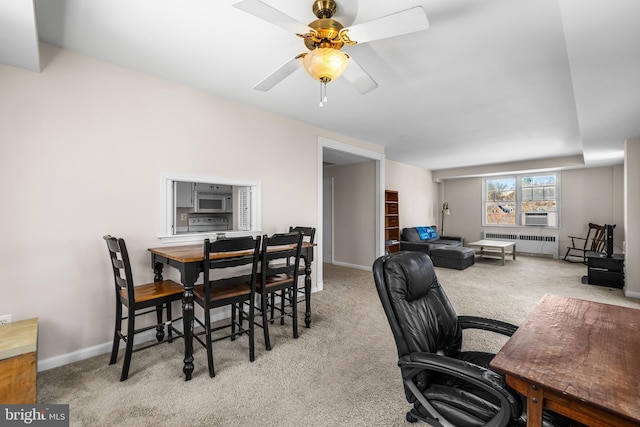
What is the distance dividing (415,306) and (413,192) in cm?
662

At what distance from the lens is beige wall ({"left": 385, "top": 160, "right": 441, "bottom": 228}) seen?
7054mm

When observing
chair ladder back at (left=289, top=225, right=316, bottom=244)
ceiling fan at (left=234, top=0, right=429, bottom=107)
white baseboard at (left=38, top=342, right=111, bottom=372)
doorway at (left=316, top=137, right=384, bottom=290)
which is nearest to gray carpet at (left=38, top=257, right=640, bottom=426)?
white baseboard at (left=38, top=342, right=111, bottom=372)

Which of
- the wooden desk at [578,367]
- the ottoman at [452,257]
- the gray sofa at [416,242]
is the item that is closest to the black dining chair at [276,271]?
the wooden desk at [578,367]

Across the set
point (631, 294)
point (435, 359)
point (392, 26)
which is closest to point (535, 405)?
point (435, 359)

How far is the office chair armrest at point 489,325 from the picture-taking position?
1541mm

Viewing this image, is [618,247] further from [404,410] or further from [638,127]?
[404,410]

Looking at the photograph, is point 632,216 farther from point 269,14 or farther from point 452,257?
point 269,14

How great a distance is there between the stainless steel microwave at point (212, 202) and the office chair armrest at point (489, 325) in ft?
11.9

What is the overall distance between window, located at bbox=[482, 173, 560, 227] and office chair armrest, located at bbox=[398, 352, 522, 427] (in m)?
7.94

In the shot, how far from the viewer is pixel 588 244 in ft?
21.8

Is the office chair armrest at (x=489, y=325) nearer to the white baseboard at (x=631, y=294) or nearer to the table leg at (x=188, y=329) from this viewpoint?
the table leg at (x=188, y=329)

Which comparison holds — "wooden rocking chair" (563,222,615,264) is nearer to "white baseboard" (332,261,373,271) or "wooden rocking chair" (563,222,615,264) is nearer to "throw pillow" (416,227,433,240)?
"throw pillow" (416,227,433,240)

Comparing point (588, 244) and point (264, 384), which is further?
point (588, 244)

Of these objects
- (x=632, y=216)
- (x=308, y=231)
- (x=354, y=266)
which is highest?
(x=632, y=216)
